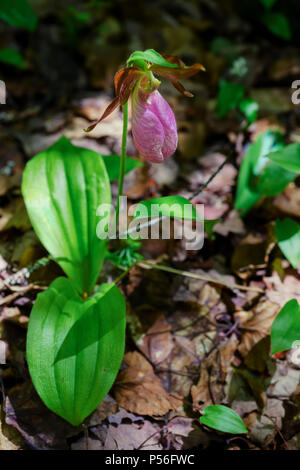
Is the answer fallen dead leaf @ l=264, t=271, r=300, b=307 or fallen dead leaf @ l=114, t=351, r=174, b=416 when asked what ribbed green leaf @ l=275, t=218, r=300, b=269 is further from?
fallen dead leaf @ l=114, t=351, r=174, b=416

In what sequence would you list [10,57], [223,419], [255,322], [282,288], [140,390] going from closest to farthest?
[223,419]
[140,390]
[255,322]
[282,288]
[10,57]

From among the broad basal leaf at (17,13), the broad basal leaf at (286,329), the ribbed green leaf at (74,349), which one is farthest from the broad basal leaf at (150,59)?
the broad basal leaf at (17,13)

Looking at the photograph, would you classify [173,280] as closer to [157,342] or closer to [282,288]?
[157,342]

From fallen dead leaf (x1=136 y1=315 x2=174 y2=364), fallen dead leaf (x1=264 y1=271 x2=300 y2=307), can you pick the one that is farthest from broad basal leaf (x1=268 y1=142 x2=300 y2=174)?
fallen dead leaf (x1=136 y1=315 x2=174 y2=364)

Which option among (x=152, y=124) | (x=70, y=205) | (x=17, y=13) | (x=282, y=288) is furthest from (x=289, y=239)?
(x=17, y=13)

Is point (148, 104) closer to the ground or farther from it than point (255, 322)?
farther from it
